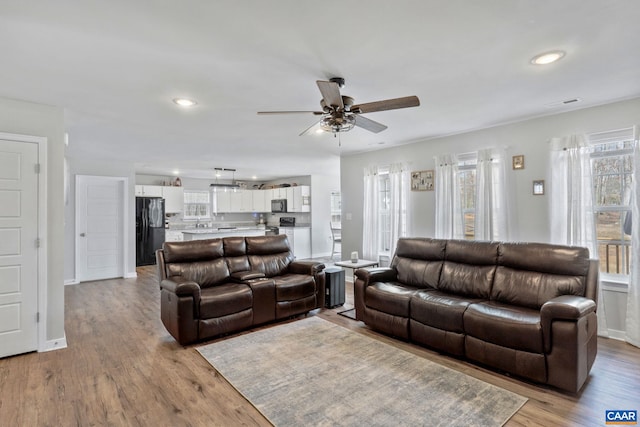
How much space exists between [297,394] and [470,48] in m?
2.73

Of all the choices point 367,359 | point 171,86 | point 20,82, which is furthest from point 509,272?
point 20,82

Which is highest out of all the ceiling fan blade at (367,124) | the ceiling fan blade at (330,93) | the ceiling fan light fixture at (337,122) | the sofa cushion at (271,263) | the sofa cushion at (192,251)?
the ceiling fan blade at (330,93)

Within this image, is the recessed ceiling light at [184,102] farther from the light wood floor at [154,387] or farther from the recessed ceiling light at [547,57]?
the recessed ceiling light at [547,57]

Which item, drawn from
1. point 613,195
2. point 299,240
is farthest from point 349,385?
point 299,240

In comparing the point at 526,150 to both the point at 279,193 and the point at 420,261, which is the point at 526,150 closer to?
the point at 420,261

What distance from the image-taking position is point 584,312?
242cm

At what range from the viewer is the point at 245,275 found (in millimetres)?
4148

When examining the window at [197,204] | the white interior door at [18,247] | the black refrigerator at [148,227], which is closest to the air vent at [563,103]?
the white interior door at [18,247]

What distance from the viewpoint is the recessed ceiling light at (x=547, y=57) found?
7.52 feet

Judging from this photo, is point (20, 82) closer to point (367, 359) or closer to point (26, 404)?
point (26, 404)

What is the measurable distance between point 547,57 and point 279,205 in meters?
7.72

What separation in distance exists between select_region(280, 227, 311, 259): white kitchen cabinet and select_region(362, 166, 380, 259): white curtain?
3252mm

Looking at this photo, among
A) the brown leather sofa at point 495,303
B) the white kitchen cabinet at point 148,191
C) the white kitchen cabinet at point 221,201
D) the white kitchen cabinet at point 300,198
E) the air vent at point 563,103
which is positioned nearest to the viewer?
the brown leather sofa at point 495,303

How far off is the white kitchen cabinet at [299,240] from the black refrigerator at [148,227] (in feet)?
10.1
